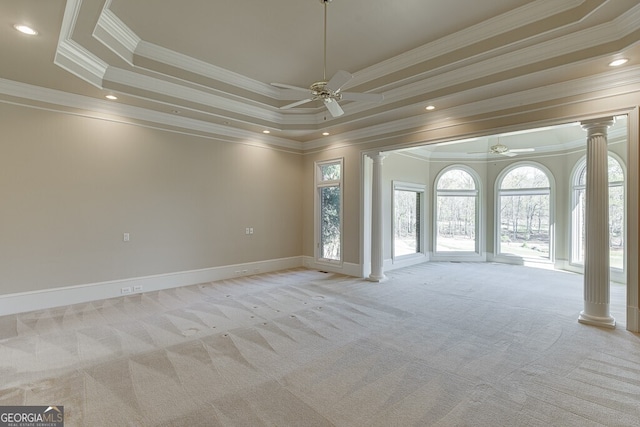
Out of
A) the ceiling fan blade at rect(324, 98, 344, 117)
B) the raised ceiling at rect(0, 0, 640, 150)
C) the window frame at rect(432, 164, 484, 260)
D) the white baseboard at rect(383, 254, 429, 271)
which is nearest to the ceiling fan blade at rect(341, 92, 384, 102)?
the ceiling fan blade at rect(324, 98, 344, 117)

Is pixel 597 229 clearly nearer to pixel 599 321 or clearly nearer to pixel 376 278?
pixel 599 321

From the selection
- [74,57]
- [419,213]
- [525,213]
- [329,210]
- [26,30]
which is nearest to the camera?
[26,30]

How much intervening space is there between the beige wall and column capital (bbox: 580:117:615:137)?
564 cm

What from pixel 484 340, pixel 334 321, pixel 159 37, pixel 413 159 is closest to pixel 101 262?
pixel 159 37

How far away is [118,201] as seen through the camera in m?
4.96

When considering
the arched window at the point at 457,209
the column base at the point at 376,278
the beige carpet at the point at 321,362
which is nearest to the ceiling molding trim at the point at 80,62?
the beige carpet at the point at 321,362

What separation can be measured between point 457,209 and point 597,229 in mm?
5004

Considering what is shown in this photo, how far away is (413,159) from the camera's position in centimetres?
816

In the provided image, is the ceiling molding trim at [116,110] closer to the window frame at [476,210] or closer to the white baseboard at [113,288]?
the white baseboard at [113,288]

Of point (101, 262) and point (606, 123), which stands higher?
point (606, 123)

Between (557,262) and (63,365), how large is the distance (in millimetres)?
9773

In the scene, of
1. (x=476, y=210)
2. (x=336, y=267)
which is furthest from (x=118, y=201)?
(x=476, y=210)

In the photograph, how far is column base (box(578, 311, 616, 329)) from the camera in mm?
3753

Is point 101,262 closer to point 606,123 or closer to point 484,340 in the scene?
point 484,340
